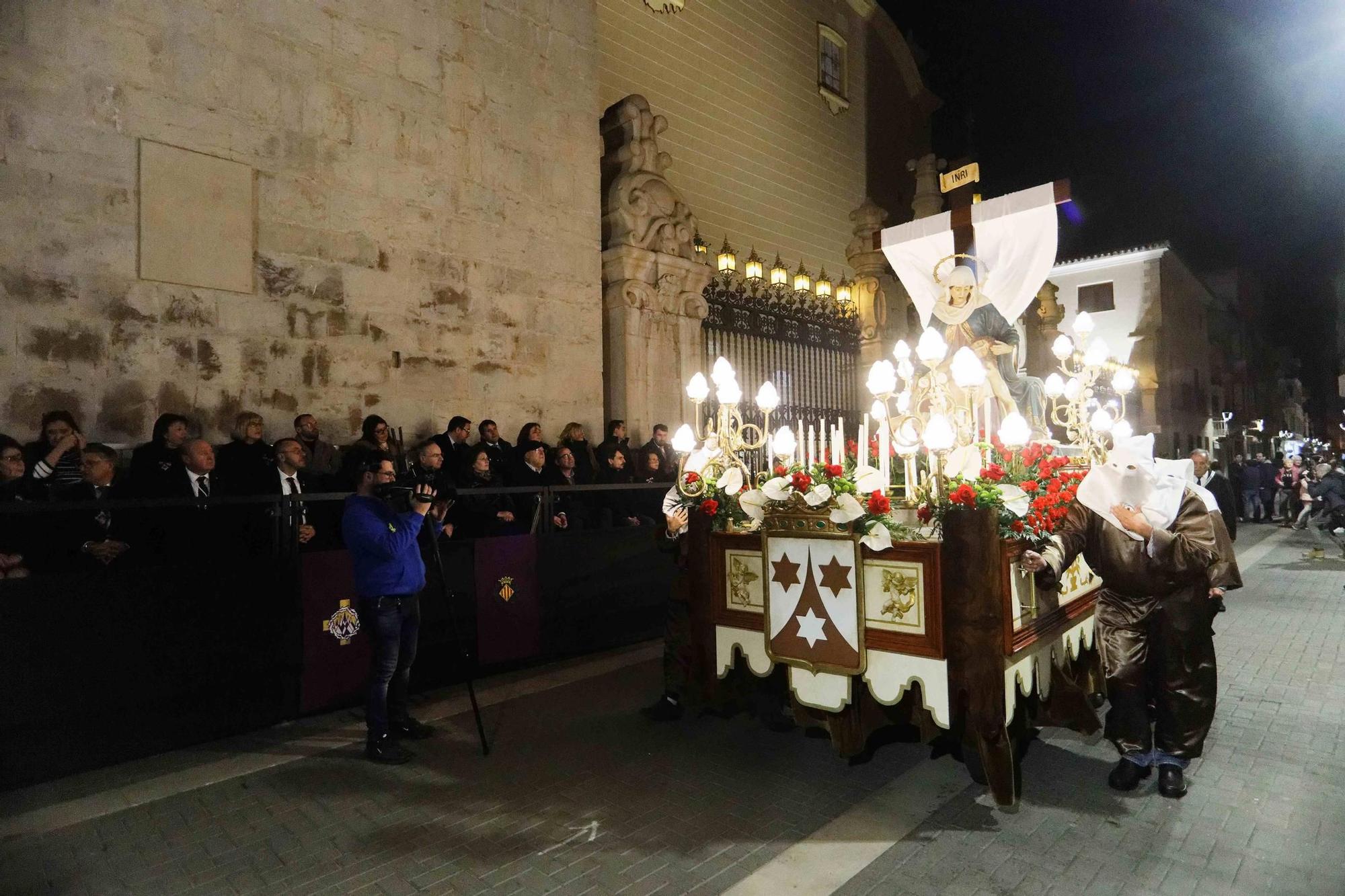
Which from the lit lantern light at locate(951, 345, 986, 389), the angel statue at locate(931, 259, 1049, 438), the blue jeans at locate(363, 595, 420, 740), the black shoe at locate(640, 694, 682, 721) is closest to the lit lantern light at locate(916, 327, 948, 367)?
the lit lantern light at locate(951, 345, 986, 389)

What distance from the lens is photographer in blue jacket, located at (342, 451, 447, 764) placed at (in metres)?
4.80

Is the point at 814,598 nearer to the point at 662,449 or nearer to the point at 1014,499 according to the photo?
the point at 1014,499

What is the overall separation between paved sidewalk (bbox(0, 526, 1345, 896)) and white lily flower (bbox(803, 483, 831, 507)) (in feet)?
5.27

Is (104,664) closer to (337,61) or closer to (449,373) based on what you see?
(449,373)

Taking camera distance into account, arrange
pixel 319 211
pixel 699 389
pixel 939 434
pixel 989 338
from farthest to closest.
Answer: pixel 319 211 → pixel 989 338 → pixel 699 389 → pixel 939 434

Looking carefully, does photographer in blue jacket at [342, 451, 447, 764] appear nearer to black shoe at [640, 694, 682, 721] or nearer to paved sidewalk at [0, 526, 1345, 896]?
paved sidewalk at [0, 526, 1345, 896]

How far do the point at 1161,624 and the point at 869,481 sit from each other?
Result: 1778 millimetres

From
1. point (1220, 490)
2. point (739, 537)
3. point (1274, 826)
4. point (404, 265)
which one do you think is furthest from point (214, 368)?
point (1220, 490)

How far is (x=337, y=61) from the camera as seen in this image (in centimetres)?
837

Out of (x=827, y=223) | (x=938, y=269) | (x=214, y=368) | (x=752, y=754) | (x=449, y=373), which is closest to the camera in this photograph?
(x=752, y=754)

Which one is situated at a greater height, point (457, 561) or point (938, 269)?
point (938, 269)

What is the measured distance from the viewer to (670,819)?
3883mm

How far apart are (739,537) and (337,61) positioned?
726 centimetres

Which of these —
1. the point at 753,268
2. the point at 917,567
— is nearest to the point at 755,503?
the point at 917,567
